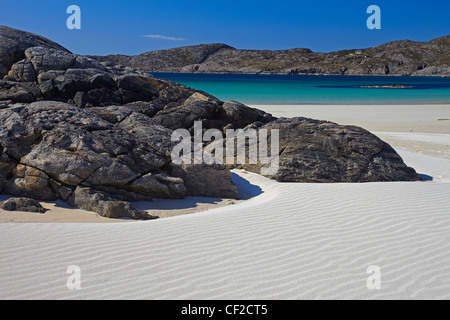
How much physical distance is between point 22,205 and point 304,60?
163 m

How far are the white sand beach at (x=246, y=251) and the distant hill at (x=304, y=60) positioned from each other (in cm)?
13943

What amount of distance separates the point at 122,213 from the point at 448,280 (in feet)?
15.6

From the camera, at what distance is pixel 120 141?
7863 mm

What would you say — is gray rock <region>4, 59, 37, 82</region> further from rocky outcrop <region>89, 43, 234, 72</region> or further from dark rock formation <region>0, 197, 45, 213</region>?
rocky outcrop <region>89, 43, 234, 72</region>

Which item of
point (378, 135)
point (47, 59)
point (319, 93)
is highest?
point (319, 93)

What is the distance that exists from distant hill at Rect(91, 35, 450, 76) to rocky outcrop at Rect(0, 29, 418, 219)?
13463 centimetres

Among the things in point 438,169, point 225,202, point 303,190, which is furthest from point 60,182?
point 438,169

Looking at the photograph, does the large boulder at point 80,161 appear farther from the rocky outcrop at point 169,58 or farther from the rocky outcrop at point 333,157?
the rocky outcrop at point 169,58

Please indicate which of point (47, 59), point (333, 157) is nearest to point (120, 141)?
point (333, 157)

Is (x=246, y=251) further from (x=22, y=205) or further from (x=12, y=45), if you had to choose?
(x=12, y=45)

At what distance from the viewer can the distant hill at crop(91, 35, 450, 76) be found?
138 metres

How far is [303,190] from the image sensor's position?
8.23m

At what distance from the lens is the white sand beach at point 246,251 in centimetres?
A: 392
